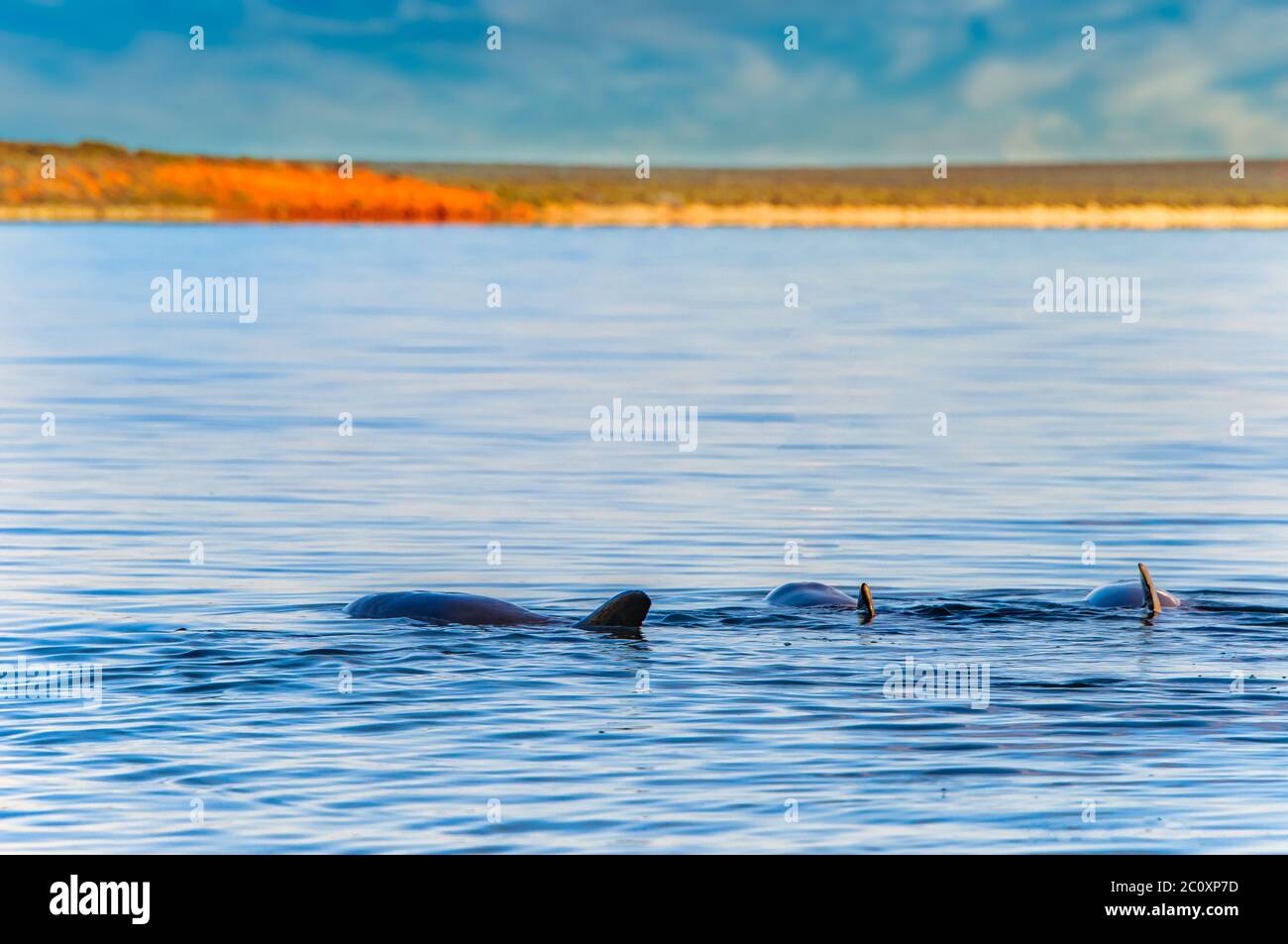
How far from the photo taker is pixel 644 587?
19688mm

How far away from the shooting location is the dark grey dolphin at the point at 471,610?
667 inches

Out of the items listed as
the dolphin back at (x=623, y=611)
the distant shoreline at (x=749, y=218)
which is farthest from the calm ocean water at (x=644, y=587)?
the distant shoreline at (x=749, y=218)

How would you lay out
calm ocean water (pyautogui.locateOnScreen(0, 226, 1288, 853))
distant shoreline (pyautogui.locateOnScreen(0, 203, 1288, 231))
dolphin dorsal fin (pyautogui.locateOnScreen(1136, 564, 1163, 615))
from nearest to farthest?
calm ocean water (pyautogui.locateOnScreen(0, 226, 1288, 853))
dolphin dorsal fin (pyautogui.locateOnScreen(1136, 564, 1163, 615))
distant shoreline (pyautogui.locateOnScreen(0, 203, 1288, 231))

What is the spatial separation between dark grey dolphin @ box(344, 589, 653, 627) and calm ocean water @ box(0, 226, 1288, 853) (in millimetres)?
276

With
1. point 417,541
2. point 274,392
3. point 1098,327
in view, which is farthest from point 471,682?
point 1098,327

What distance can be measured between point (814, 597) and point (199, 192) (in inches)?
6263

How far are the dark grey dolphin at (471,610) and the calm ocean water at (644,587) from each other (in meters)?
0.28

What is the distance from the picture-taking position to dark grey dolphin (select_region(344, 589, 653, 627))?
667 inches

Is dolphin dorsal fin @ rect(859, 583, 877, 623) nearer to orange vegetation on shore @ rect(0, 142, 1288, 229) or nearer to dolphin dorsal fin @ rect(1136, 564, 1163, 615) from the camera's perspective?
dolphin dorsal fin @ rect(1136, 564, 1163, 615)

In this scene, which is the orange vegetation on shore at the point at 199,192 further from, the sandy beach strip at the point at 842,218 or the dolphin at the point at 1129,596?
the dolphin at the point at 1129,596

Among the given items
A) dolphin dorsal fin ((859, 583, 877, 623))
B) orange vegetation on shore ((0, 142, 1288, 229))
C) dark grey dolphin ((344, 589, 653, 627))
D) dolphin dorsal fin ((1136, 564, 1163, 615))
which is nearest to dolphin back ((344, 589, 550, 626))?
dark grey dolphin ((344, 589, 653, 627))

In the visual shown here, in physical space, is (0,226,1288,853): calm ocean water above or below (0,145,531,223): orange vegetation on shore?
below
